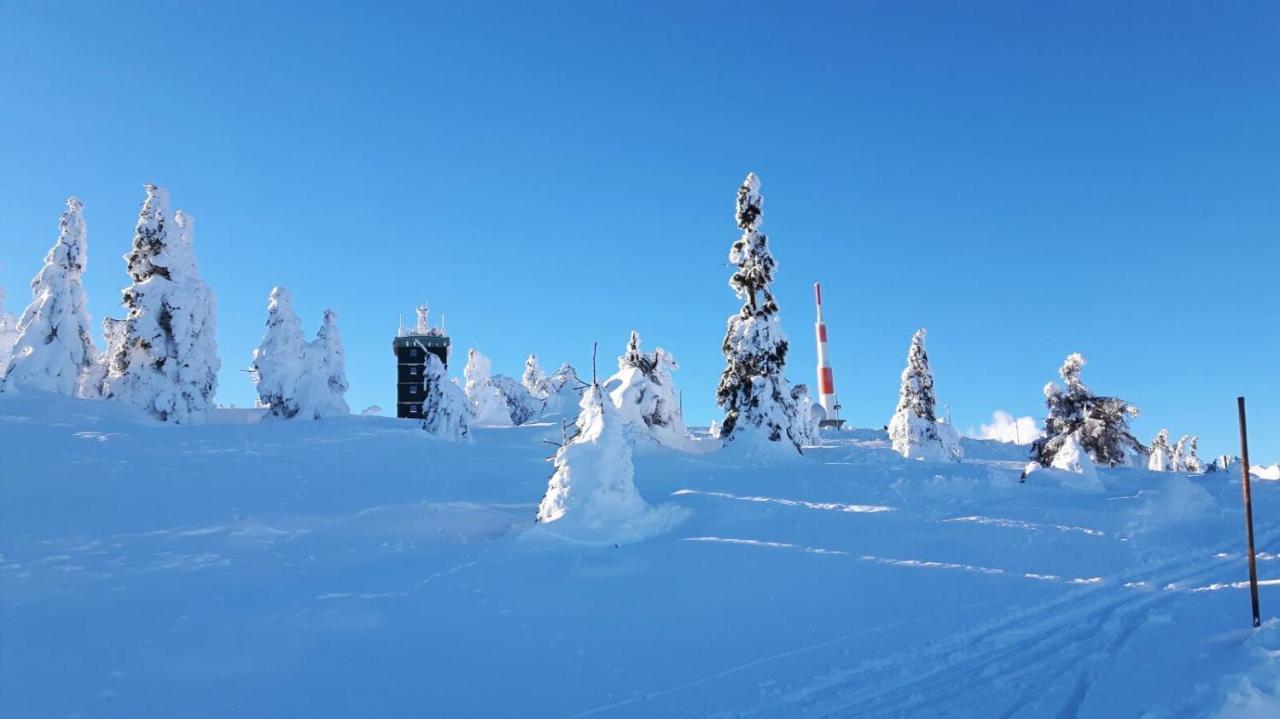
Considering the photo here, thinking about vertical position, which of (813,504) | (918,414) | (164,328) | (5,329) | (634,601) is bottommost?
(634,601)

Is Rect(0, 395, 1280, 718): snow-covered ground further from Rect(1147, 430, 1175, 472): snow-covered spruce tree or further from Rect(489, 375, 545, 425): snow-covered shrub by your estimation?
Rect(1147, 430, 1175, 472): snow-covered spruce tree

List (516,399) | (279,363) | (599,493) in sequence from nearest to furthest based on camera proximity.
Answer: (599,493)
(279,363)
(516,399)

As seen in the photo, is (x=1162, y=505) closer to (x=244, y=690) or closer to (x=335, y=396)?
(x=244, y=690)

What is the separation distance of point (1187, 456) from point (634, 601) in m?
96.7

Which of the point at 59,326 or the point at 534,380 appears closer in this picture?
the point at 59,326

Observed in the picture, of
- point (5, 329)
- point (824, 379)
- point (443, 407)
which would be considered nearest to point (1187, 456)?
point (824, 379)

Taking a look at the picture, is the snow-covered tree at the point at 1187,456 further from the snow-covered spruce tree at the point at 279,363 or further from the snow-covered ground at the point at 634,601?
the snow-covered spruce tree at the point at 279,363

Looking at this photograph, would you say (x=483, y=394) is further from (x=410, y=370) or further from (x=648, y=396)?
(x=648, y=396)

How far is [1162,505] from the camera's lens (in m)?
22.6

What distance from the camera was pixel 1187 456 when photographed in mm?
86062

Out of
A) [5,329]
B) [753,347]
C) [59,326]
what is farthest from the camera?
[5,329]

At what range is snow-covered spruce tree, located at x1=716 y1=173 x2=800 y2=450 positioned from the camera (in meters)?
35.3

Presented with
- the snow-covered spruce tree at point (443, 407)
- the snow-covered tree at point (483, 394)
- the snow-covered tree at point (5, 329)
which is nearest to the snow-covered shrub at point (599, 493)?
the snow-covered spruce tree at point (443, 407)

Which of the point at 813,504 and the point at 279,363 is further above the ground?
the point at 279,363
